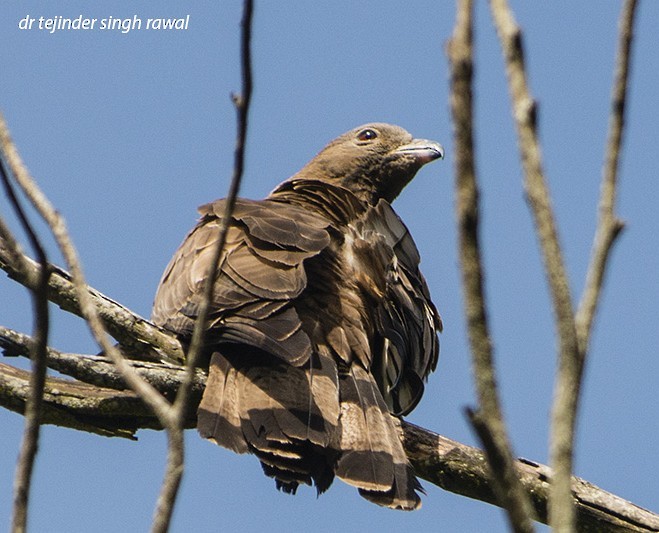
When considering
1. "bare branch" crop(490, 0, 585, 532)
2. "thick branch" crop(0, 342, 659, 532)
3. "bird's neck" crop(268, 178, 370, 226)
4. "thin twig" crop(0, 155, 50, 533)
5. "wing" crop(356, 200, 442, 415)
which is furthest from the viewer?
"bird's neck" crop(268, 178, 370, 226)

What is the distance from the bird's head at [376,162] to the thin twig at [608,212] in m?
5.48

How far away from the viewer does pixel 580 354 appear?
3.92 feet

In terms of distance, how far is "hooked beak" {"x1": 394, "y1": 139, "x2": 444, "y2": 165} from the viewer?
6593 mm

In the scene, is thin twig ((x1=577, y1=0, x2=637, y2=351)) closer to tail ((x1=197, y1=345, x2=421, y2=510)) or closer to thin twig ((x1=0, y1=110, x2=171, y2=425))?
thin twig ((x1=0, y1=110, x2=171, y2=425))

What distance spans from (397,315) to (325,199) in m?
0.92

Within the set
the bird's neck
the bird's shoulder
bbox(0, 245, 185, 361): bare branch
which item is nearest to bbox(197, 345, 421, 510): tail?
the bird's shoulder

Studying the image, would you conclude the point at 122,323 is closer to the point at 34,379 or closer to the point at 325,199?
the point at 325,199

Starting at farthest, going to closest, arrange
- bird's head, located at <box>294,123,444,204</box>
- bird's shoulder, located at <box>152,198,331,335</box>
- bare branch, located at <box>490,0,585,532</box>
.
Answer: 1. bird's head, located at <box>294,123,444,204</box>
2. bird's shoulder, located at <box>152,198,331,335</box>
3. bare branch, located at <box>490,0,585,532</box>

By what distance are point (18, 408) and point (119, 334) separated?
23.3 inches

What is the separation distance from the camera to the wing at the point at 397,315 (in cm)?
484

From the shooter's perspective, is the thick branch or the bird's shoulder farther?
the bird's shoulder

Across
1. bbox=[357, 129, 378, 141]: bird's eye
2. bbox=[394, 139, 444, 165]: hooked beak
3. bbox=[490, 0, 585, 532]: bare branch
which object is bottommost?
bbox=[490, 0, 585, 532]: bare branch

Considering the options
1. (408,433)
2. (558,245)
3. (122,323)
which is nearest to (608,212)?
(558,245)

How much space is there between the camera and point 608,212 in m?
1.23
